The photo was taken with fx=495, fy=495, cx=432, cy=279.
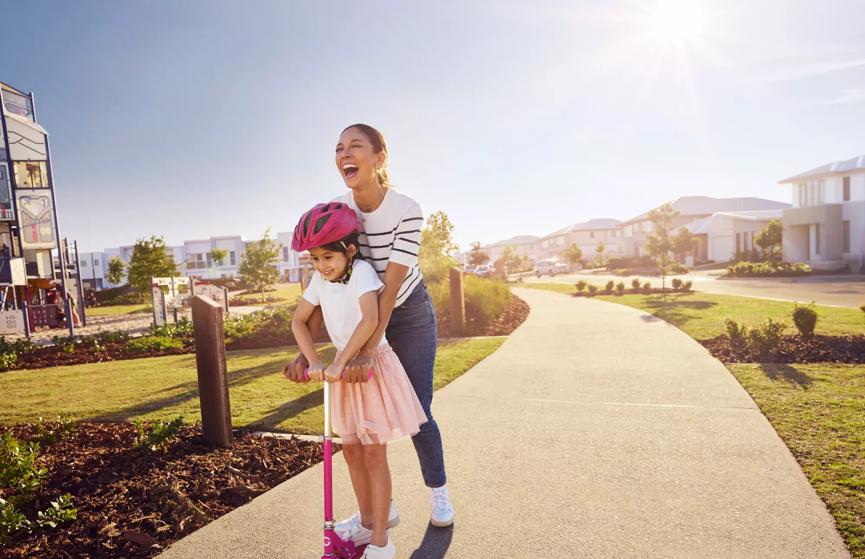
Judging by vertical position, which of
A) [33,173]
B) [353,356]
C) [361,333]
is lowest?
[353,356]

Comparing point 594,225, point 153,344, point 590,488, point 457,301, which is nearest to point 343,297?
point 590,488

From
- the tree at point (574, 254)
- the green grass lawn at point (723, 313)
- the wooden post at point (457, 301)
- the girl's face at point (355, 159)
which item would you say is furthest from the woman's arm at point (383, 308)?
the tree at point (574, 254)

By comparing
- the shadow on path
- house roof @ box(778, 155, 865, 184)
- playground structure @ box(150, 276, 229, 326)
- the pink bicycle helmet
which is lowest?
the shadow on path

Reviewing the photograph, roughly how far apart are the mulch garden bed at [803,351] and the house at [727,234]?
42470 millimetres

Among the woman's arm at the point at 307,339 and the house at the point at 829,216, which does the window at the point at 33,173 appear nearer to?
the woman's arm at the point at 307,339

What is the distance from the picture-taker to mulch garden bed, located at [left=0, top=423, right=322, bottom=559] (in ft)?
8.75

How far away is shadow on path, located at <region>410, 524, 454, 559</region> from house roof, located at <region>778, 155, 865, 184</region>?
4371 cm

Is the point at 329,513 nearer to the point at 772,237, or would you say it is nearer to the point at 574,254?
the point at 772,237

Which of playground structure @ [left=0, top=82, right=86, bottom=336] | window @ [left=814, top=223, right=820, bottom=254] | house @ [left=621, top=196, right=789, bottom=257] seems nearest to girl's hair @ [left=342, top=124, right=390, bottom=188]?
playground structure @ [left=0, top=82, right=86, bottom=336]

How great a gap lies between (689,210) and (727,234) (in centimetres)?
2094

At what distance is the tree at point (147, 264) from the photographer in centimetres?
3197

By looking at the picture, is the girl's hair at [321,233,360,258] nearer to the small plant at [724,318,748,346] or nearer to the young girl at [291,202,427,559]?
the young girl at [291,202,427,559]

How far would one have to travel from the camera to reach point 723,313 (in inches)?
491

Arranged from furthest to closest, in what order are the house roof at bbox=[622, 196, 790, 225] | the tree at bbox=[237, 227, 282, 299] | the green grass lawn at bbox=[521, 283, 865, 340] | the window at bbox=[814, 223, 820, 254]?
the house roof at bbox=[622, 196, 790, 225], the window at bbox=[814, 223, 820, 254], the tree at bbox=[237, 227, 282, 299], the green grass lawn at bbox=[521, 283, 865, 340]
